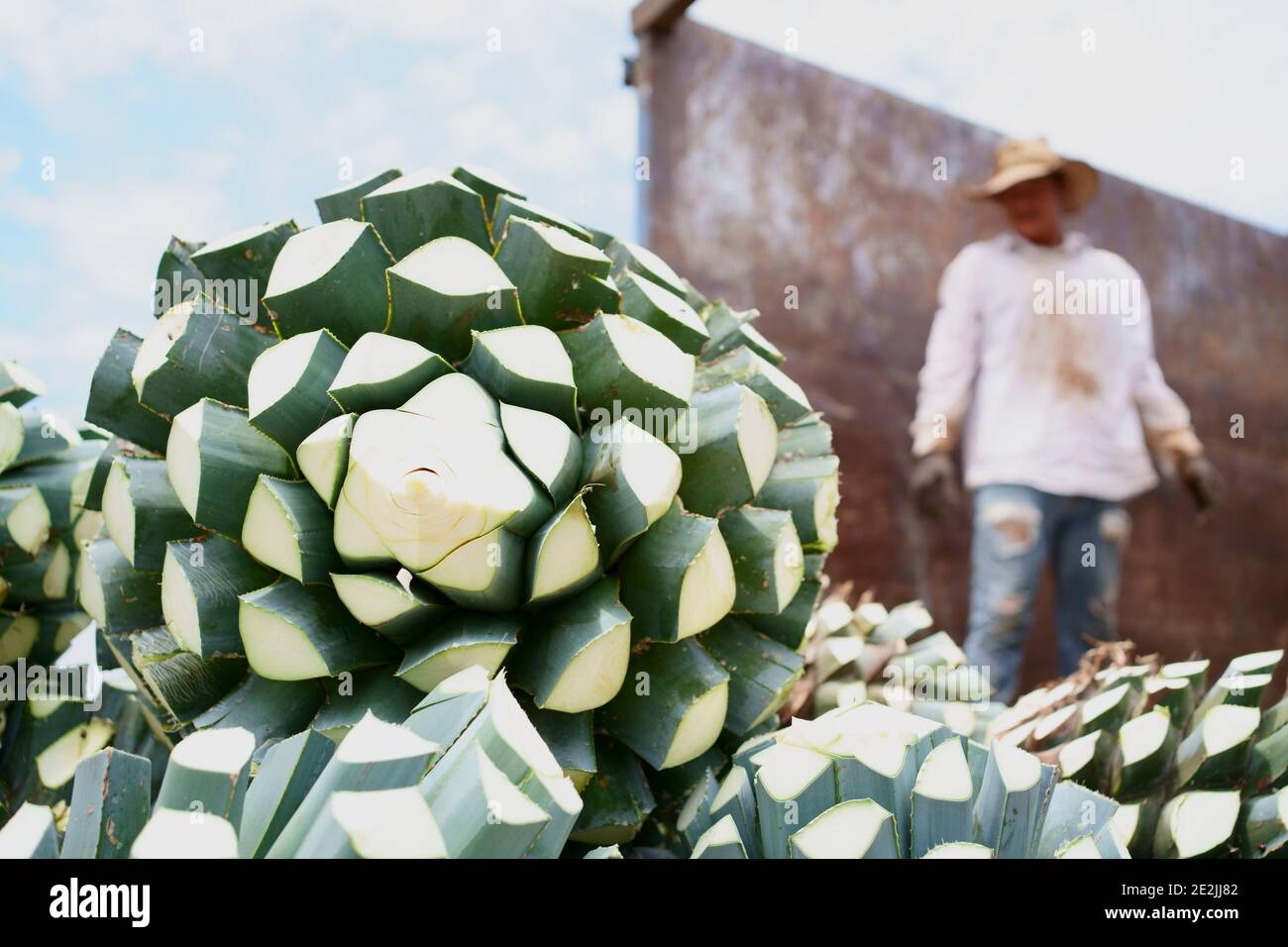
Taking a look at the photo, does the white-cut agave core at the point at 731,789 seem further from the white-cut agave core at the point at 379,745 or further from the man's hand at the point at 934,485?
the man's hand at the point at 934,485

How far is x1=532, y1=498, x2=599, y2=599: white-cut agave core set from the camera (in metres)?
0.19

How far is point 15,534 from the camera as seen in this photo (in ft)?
0.91

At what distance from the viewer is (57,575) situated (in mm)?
294

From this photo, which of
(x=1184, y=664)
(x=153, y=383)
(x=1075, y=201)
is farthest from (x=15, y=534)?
(x=1075, y=201)

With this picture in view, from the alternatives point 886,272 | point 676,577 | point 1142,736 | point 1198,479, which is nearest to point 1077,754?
point 1142,736

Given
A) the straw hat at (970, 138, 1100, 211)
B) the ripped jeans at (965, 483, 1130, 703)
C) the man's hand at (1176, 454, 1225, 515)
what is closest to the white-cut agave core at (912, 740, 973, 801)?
the ripped jeans at (965, 483, 1130, 703)

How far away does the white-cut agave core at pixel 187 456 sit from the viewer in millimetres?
194

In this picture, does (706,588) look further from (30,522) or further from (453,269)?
(30,522)

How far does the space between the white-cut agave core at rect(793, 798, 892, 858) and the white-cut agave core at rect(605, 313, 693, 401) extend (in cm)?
9

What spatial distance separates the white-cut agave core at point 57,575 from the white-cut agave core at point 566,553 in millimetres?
181

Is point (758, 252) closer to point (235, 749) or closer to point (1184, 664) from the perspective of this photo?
point (1184, 664)

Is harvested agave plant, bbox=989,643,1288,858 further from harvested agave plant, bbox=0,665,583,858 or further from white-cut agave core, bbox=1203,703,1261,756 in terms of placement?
harvested agave plant, bbox=0,665,583,858

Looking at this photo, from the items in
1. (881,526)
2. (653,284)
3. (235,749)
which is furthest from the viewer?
(881,526)
